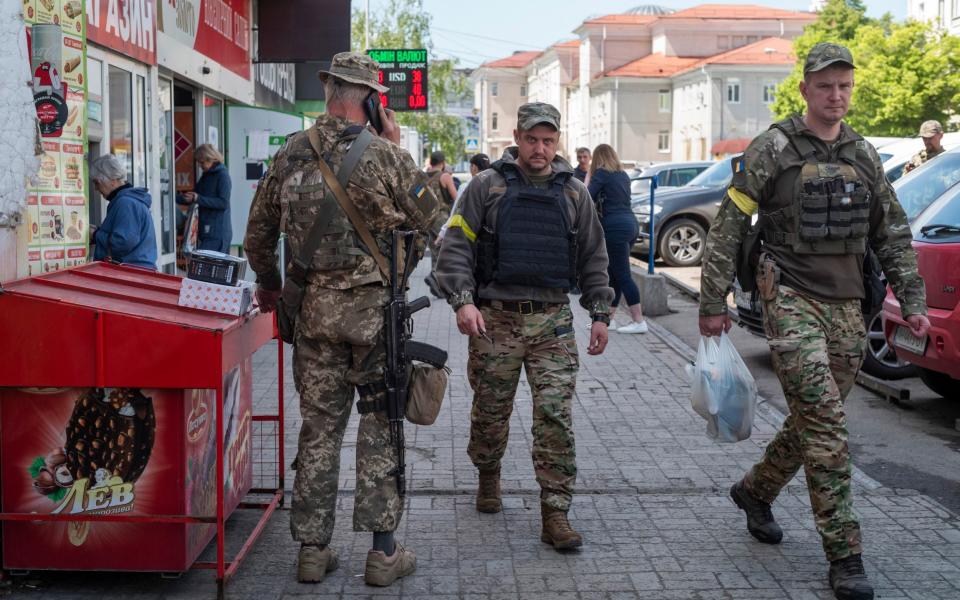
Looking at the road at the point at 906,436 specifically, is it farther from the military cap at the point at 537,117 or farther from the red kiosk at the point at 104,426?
the red kiosk at the point at 104,426

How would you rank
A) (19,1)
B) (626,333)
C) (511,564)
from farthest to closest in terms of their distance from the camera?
(626,333), (511,564), (19,1)

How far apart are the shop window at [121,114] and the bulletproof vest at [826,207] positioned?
5633 mm

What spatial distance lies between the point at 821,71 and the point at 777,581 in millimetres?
2049

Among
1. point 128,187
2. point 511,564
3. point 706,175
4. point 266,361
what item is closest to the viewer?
point 511,564

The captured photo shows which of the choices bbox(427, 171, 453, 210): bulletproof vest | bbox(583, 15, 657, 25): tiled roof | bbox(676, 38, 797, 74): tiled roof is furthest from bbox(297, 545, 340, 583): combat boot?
bbox(583, 15, 657, 25): tiled roof

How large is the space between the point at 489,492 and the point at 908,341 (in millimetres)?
3799

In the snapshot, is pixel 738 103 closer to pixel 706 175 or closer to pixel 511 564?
pixel 706 175

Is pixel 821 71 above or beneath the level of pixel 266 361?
above

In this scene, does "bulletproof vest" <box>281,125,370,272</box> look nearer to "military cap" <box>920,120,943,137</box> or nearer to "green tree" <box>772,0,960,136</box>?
"military cap" <box>920,120,943,137</box>

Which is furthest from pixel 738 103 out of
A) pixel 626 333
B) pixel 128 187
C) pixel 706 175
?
pixel 128 187

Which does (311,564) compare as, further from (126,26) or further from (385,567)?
(126,26)

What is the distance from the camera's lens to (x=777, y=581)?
4.71 m

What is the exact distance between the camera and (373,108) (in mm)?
4742

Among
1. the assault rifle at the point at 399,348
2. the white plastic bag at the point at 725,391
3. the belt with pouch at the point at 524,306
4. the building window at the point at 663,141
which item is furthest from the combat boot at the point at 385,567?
the building window at the point at 663,141
